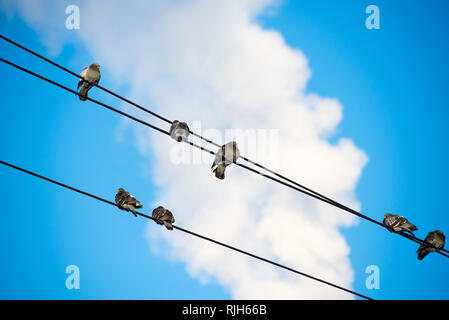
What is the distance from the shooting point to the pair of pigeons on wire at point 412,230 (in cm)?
622

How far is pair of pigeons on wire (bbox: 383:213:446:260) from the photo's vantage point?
245 inches

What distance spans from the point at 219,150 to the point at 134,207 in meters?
1.86

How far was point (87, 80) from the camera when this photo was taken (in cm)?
620

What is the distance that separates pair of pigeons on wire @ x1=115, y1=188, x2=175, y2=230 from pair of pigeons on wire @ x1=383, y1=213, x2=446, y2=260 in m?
3.90

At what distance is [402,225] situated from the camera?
6.23 m

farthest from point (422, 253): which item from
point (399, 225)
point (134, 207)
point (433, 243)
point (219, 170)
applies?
point (134, 207)

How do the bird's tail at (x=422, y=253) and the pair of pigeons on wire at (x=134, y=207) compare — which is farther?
the bird's tail at (x=422, y=253)

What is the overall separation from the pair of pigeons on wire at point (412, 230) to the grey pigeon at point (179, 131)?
12.7 feet

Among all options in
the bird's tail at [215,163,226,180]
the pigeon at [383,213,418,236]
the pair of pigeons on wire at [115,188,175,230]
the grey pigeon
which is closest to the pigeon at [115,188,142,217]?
the pair of pigeons on wire at [115,188,175,230]

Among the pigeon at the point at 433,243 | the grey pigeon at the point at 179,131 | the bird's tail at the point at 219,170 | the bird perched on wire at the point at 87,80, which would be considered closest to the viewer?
the grey pigeon at the point at 179,131

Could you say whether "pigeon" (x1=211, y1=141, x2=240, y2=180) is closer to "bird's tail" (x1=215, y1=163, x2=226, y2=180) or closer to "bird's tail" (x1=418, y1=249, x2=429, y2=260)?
"bird's tail" (x1=215, y1=163, x2=226, y2=180)

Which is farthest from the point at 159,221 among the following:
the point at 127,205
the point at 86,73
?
the point at 86,73

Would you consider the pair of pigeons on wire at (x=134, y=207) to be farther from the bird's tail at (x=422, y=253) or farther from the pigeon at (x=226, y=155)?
the bird's tail at (x=422, y=253)

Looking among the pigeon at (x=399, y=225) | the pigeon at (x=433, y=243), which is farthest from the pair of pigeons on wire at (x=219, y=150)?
the pigeon at (x=433, y=243)
